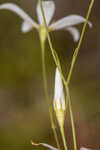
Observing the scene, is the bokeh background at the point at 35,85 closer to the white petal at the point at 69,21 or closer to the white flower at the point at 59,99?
the white petal at the point at 69,21

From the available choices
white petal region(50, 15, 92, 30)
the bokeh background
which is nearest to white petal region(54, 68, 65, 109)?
white petal region(50, 15, 92, 30)

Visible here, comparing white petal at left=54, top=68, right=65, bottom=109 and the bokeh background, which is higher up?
white petal at left=54, top=68, right=65, bottom=109

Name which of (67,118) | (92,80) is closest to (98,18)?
(92,80)

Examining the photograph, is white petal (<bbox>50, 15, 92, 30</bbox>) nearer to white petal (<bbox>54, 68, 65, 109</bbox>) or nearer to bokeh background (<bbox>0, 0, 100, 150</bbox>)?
white petal (<bbox>54, 68, 65, 109</bbox>)

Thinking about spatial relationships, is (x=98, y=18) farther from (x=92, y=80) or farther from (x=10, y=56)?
(x=10, y=56)

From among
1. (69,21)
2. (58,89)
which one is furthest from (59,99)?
(69,21)

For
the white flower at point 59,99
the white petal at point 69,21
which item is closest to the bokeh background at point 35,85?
the white petal at point 69,21

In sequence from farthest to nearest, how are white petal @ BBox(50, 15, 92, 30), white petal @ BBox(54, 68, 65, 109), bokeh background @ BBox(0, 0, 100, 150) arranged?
bokeh background @ BBox(0, 0, 100, 150), white petal @ BBox(50, 15, 92, 30), white petal @ BBox(54, 68, 65, 109)

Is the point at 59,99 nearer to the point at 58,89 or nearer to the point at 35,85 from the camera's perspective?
the point at 58,89

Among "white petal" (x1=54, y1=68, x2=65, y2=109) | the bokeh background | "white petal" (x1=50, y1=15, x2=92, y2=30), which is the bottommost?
the bokeh background
